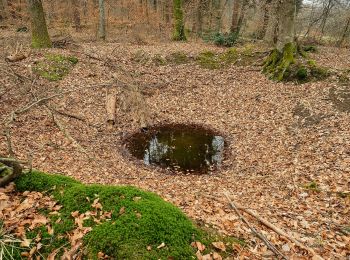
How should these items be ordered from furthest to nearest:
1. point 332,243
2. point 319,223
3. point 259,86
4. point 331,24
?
point 331,24 → point 259,86 → point 319,223 → point 332,243

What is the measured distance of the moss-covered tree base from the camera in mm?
13656

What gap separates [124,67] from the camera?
1627 cm

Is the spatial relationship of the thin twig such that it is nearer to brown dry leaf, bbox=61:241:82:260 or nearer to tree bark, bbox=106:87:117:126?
tree bark, bbox=106:87:117:126

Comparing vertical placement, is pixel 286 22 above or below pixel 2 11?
below

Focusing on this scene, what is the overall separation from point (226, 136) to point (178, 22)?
1356 cm

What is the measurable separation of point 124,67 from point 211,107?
578 centimetres

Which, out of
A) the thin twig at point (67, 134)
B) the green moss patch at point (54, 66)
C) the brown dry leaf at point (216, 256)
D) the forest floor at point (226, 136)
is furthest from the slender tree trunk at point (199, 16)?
the brown dry leaf at point (216, 256)

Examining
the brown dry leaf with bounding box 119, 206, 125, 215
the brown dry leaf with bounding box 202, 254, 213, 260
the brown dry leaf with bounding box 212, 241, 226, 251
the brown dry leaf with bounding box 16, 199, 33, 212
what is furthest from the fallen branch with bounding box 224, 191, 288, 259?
the brown dry leaf with bounding box 16, 199, 33, 212

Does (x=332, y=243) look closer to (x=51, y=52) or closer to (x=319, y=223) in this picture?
(x=319, y=223)

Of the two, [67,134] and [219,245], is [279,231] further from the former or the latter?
[67,134]

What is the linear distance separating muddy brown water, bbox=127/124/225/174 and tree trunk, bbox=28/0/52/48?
8.91 meters

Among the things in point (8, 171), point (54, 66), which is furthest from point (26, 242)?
point (54, 66)

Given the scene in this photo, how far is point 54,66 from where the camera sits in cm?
1445

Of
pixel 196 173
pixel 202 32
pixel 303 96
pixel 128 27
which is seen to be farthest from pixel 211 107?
pixel 128 27
